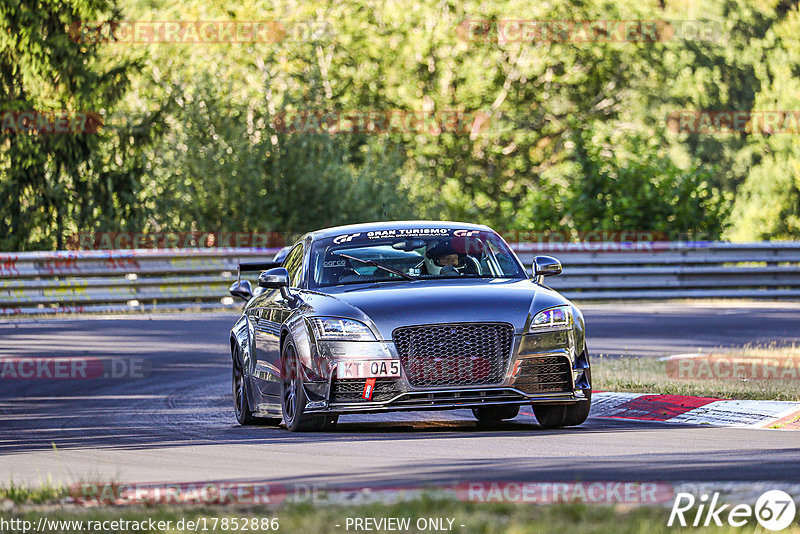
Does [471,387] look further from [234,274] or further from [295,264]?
[234,274]

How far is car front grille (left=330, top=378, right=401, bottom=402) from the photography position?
10.3m

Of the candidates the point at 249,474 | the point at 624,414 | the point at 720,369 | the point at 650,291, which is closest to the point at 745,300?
the point at 650,291

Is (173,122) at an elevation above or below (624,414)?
above

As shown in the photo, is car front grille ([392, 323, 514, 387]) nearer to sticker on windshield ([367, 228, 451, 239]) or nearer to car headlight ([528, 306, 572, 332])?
car headlight ([528, 306, 572, 332])

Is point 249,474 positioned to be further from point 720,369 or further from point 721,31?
point 721,31

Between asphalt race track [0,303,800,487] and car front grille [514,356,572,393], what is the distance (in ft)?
1.10

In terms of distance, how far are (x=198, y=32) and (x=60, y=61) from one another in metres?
11.5

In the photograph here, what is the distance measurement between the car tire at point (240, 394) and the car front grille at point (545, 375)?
2.82m

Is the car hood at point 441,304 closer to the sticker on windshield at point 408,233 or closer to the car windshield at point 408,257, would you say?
the car windshield at point 408,257

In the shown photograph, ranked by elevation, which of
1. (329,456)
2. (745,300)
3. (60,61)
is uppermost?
(60,61)

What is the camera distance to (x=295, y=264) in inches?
485

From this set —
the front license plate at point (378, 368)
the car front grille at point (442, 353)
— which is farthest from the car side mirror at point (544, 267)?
the front license plate at point (378, 368)

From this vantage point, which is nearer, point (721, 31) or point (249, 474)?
point (249, 474)

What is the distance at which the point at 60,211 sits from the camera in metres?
31.0
